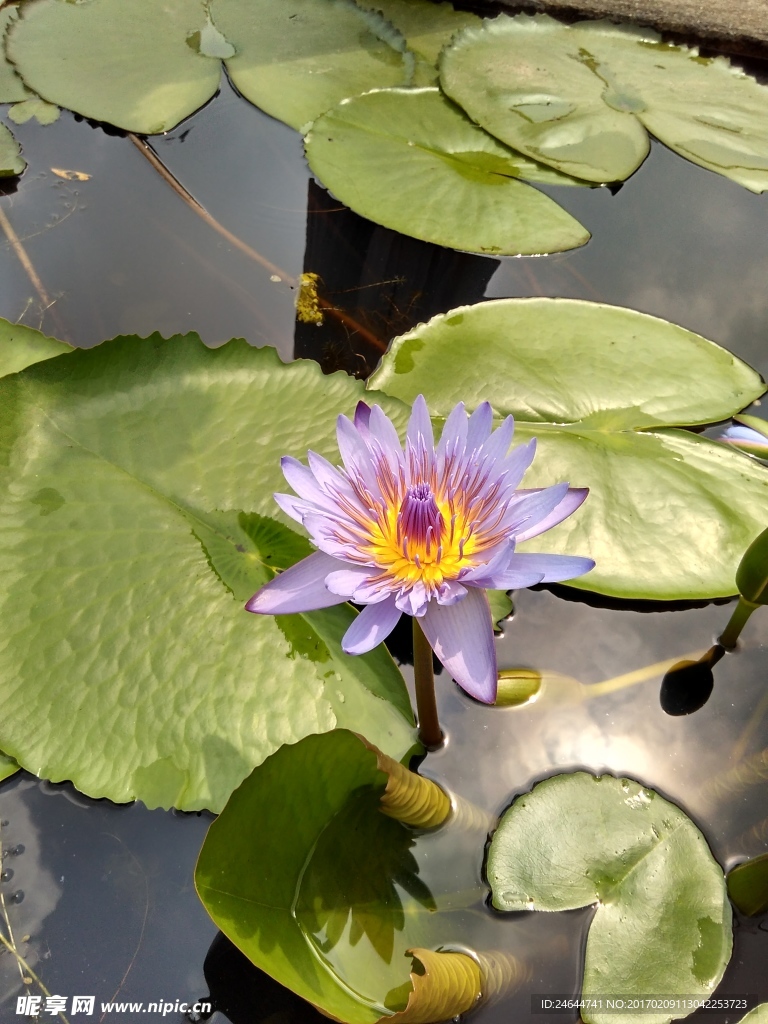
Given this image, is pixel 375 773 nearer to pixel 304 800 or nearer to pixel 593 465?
pixel 304 800

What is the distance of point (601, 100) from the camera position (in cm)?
280

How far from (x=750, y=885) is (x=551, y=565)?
769 mm

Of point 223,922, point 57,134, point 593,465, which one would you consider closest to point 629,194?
point 593,465

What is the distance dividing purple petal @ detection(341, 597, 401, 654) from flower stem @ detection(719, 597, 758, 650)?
0.89 m

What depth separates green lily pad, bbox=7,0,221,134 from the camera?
2.85m

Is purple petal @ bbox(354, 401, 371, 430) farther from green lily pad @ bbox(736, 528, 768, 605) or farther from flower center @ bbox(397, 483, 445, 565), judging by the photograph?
green lily pad @ bbox(736, 528, 768, 605)

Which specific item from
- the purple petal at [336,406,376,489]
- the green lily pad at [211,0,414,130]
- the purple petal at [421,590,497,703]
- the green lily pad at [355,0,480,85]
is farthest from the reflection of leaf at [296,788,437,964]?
the green lily pad at [355,0,480,85]

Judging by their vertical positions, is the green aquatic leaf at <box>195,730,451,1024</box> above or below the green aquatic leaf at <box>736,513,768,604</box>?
below

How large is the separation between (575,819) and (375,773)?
0.42 metres

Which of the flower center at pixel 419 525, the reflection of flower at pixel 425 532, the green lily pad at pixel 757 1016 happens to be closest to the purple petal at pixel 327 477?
the reflection of flower at pixel 425 532

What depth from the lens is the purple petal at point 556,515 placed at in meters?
1.14

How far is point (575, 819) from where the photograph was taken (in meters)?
1.41

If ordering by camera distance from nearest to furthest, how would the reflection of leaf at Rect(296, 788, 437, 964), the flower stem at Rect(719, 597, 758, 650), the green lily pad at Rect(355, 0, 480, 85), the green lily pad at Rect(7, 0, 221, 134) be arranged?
the reflection of leaf at Rect(296, 788, 437, 964), the flower stem at Rect(719, 597, 758, 650), the green lily pad at Rect(7, 0, 221, 134), the green lily pad at Rect(355, 0, 480, 85)

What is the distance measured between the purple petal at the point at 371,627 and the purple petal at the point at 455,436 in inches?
11.0
